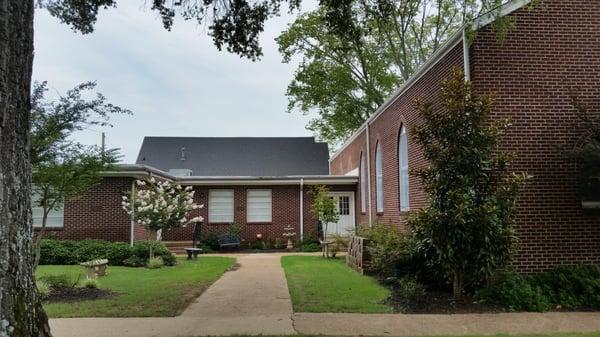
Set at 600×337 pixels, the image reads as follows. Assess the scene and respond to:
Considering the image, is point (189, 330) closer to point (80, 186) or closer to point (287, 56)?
point (80, 186)

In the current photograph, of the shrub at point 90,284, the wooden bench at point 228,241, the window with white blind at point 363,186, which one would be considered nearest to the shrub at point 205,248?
the wooden bench at point 228,241

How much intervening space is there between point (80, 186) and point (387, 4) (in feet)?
25.5

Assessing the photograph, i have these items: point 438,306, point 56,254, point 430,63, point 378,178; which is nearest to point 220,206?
point 378,178

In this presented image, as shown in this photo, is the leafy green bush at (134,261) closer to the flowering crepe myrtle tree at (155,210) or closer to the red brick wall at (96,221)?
the flowering crepe myrtle tree at (155,210)

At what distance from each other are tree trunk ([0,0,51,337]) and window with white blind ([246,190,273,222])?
17934 mm

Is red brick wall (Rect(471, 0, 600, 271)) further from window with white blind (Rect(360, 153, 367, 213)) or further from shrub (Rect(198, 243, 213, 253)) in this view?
shrub (Rect(198, 243, 213, 253))

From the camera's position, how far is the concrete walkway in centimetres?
660

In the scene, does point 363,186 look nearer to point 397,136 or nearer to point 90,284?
point 397,136

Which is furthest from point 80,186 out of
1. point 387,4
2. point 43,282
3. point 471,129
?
point 471,129

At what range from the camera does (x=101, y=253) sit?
1520cm

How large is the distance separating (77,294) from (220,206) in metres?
13.0

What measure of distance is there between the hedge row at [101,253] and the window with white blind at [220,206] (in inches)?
273

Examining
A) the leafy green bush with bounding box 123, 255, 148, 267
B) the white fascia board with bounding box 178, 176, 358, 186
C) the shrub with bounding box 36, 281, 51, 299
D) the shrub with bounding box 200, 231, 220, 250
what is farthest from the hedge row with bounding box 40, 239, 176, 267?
the white fascia board with bounding box 178, 176, 358, 186

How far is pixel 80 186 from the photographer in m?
11.0
